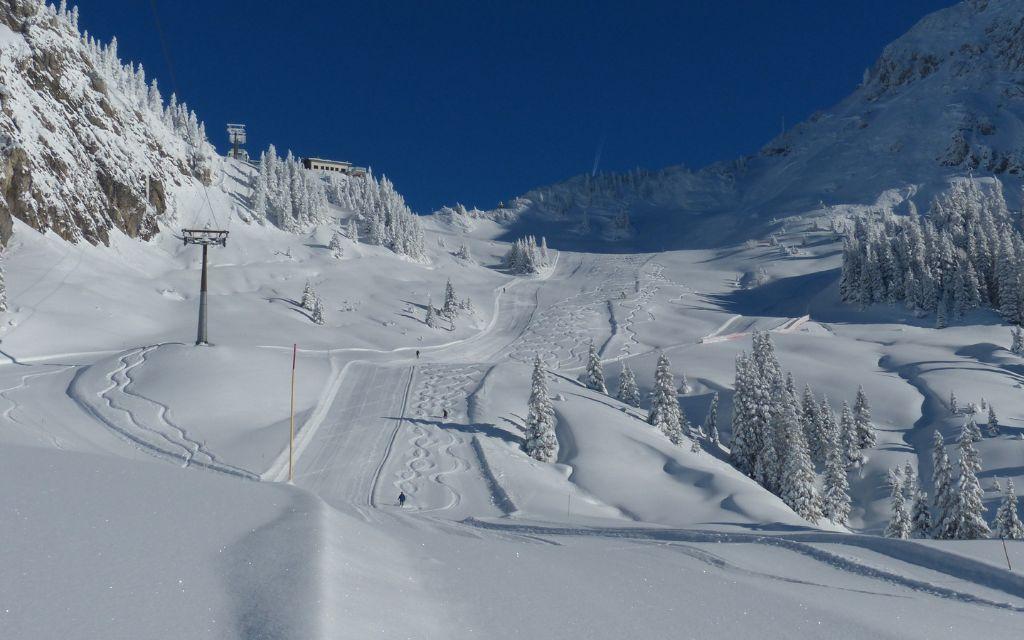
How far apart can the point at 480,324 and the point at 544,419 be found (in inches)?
2037

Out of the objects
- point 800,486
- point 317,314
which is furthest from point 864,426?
point 317,314

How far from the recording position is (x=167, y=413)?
102 ft

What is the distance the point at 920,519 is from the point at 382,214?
109822mm

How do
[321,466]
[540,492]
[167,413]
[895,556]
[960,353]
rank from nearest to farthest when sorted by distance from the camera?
[895,556]
[540,492]
[321,466]
[167,413]
[960,353]

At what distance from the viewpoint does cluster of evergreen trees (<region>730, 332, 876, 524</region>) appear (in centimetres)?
3628

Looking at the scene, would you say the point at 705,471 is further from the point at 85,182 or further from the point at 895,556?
the point at 85,182

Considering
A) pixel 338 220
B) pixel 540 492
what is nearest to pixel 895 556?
pixel 540 492

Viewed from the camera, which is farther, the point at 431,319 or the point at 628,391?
the point at 431,319

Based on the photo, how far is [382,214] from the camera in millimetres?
127500

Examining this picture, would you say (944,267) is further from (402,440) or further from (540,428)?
(402,440)

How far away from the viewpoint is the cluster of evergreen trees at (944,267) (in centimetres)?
8081

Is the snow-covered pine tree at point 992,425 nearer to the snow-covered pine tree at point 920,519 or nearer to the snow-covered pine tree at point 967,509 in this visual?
the snow-covered pine tree at point 920,519

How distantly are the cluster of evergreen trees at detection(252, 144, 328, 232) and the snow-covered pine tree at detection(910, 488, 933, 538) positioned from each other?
93484 millimetres

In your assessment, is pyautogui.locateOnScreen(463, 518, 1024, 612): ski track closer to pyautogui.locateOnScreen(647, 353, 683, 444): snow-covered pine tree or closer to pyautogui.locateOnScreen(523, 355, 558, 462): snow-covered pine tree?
pyautogui.locateOnScreen(523, 355, 558, 462): snow-covered pine tree
